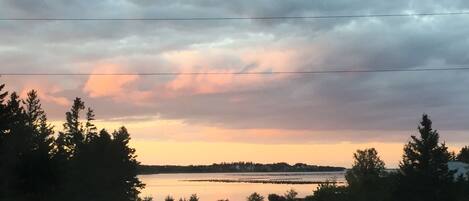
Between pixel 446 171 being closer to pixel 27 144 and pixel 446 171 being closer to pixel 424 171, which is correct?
pixel 424 171

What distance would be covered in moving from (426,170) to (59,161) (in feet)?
98.4

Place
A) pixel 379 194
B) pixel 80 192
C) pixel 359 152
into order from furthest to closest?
1. pixel 359 152
2. pixel 379 194
3. pixel 80 192

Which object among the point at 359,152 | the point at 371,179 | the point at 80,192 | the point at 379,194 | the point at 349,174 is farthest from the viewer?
the point at 359,152

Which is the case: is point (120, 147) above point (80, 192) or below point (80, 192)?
above

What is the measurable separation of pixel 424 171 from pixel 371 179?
34062 millimetres

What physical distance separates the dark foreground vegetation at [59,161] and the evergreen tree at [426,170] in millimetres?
28456

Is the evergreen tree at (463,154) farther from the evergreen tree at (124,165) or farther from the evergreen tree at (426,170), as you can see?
the evergreen tree at (426,170)

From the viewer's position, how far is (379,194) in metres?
78.8

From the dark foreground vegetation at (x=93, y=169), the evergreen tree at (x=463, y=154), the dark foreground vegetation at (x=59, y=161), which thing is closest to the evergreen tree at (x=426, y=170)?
the dark foreground vegetation at (x=93, y=169)

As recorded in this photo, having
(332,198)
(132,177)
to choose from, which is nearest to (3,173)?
(132,177)

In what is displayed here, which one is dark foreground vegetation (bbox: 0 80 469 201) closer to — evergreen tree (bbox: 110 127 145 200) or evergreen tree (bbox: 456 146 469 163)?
evergreen tree (bbox: 110 127 145 200)

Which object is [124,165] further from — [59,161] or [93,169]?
[59,161]

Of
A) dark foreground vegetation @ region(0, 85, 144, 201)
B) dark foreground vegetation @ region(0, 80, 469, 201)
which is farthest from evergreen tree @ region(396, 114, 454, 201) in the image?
dark foreground vegetation @ region(0, 85, 144, 201)

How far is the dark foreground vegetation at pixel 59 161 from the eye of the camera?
1777 inches
